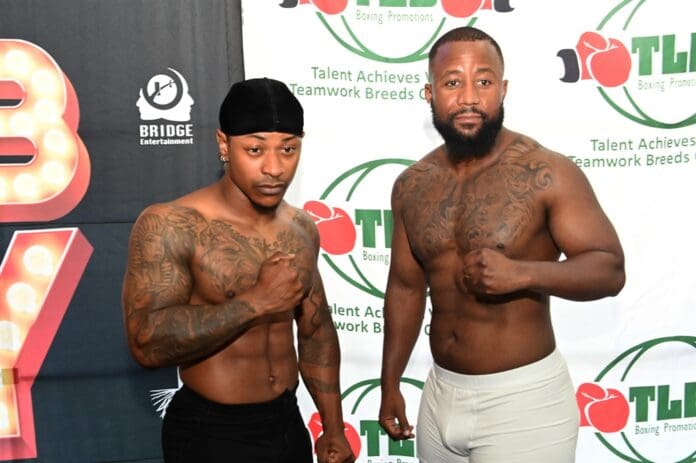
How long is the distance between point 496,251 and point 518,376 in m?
0.34

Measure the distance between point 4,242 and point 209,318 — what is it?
150cm

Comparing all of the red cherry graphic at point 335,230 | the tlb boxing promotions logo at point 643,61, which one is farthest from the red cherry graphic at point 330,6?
the tlb boxing promotions logo at point 643,61

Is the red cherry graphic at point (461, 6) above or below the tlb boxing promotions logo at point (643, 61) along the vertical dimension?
above

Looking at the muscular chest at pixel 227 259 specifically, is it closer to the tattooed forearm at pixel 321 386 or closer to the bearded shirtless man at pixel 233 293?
the bearded shirtless man at pixel 233 293

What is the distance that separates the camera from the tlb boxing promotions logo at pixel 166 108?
8.80 ft

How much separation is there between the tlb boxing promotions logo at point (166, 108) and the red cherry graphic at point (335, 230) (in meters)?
0.58

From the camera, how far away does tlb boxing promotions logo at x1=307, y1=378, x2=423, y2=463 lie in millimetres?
2830

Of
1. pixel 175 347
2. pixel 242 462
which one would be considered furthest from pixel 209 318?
pixel 242 462

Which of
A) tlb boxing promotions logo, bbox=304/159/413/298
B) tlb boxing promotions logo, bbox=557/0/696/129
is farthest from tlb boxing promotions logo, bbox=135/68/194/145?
tlb boxing promotions logo, bbox=557/0/696/129

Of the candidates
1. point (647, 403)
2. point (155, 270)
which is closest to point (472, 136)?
point (155, 270)

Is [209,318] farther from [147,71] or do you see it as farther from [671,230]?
[671,230]

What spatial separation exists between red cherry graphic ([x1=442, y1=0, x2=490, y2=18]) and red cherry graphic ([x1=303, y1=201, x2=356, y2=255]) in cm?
86

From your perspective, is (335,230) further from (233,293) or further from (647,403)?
(647,403)

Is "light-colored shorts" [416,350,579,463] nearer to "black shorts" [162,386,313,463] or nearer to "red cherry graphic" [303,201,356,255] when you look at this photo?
"black shorts" [162,386,313,463]
